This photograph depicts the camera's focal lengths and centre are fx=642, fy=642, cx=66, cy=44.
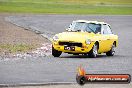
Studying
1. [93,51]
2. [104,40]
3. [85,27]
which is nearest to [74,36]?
[93,51]

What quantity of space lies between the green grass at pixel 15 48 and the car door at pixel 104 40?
3.03 m

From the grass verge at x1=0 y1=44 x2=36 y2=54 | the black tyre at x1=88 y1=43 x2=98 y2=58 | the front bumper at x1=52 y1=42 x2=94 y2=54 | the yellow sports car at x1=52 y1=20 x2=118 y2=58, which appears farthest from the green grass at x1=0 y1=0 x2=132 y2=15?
the front bumper at x1=52 y1=42 x2=94 y2=54

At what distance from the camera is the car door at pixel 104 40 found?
2324 cm

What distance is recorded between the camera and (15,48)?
2494cm

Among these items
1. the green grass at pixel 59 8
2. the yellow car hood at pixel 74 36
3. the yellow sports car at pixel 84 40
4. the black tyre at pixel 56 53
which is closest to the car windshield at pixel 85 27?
the yellow sports car at pixel 84 40

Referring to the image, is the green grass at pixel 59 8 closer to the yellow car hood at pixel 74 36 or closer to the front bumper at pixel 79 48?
the yellow car hood at pixel 74 36

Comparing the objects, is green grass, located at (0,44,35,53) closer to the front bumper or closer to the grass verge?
the grass verge

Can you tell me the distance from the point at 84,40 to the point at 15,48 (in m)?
3.88

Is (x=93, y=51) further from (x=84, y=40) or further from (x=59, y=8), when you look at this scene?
(x=59, y=8)

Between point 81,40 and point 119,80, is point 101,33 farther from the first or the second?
point 119,80

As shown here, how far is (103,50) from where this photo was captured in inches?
931

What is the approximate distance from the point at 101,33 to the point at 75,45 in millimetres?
2016

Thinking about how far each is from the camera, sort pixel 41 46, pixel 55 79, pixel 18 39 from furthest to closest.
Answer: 1. pixel 18 39
2. pixel 41 46
3. pixel 55 79

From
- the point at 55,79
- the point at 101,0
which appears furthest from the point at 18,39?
the point at 101,0
